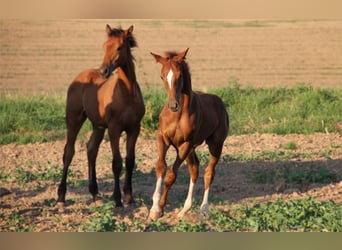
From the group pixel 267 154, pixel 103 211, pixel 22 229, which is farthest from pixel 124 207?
pixel 267 154

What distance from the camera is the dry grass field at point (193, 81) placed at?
9109mm

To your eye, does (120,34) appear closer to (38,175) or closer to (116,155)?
(116,155)

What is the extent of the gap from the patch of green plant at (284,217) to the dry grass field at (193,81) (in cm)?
50

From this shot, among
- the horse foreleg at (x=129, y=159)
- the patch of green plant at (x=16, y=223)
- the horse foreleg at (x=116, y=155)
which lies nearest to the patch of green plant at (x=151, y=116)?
the horse foreleg at (x=129, y=159)

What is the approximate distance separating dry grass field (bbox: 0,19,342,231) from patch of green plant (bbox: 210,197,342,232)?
0.50 meters

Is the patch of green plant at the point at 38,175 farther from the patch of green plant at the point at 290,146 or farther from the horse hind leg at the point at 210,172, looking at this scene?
the patch of green plant at the point at 290,146

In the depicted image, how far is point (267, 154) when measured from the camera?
37.3 feet

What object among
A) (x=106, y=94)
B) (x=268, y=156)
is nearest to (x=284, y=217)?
(x=106, y=94)

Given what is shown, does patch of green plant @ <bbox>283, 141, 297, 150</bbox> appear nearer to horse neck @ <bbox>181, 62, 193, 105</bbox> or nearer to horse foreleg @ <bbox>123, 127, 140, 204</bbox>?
horse foreleg @ <bbox>123, 127, 140, 204</bbox>

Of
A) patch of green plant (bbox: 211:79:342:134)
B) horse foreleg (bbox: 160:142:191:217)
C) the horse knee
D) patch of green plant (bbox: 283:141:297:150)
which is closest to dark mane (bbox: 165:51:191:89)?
horse foreleg (bbox: 160:142:191:217)

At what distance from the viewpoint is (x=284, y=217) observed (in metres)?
7.69

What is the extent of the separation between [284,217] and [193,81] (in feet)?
50.4

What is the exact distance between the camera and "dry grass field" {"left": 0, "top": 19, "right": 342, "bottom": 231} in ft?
29.9

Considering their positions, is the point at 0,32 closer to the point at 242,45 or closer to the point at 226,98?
the point at 242,45
